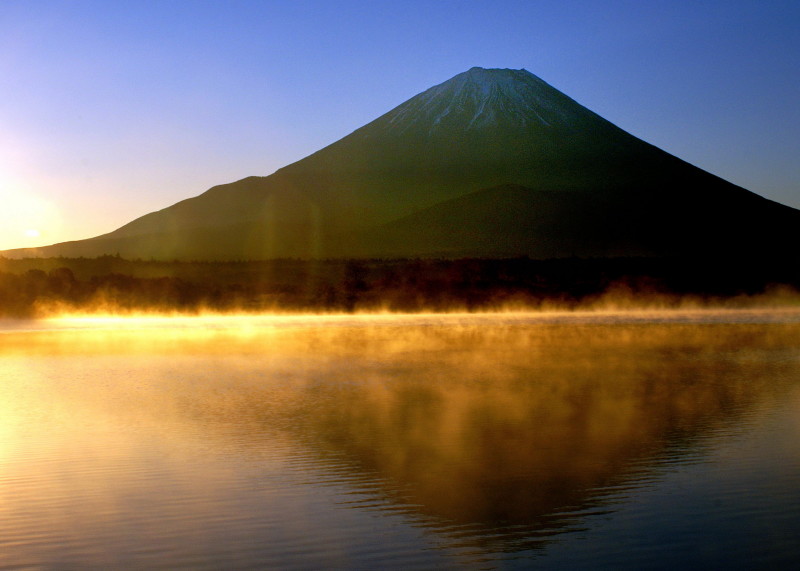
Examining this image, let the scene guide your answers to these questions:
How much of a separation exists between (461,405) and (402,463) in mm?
5531

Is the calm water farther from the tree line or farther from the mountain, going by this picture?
the mountain

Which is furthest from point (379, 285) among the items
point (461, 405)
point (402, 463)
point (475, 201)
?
point (402, 463)

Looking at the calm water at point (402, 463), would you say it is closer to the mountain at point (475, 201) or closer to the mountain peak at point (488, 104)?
the mountain at point (475, 201)

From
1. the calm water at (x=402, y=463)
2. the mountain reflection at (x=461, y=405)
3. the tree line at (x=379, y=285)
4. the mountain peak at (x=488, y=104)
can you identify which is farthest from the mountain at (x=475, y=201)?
the calm water at (x=402, y=463)

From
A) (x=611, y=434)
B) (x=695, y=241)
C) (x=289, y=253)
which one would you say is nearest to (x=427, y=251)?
(x=289, y=253)

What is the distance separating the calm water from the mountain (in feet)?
256

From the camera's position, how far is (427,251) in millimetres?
104625

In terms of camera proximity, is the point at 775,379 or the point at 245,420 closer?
the point at 245,420

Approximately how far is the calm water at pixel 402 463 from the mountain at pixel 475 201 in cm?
7789

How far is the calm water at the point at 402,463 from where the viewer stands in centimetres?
909

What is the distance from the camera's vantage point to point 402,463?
42.1 feet

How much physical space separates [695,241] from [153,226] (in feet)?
233

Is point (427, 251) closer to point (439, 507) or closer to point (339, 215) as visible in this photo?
point (339, 215)

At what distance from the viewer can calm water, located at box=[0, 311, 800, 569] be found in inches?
358
